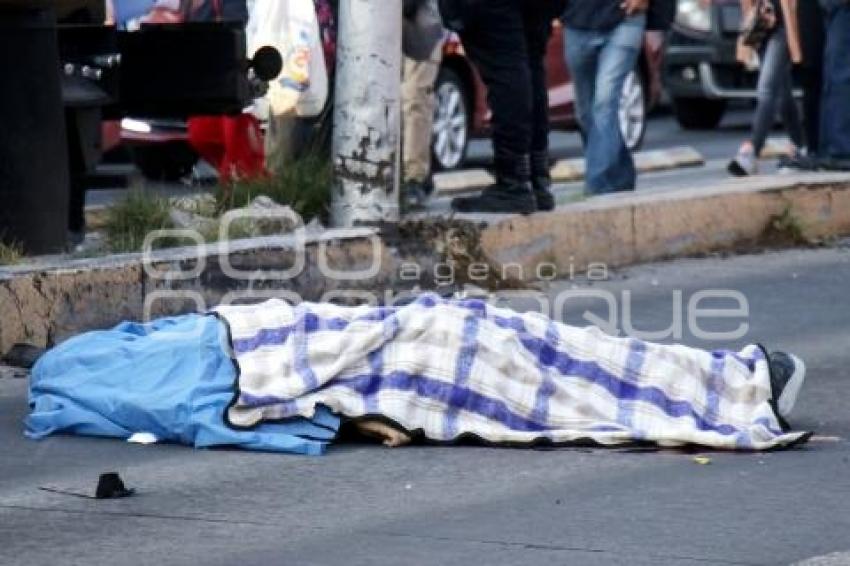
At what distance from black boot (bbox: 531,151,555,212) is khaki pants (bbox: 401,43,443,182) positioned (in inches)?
38.4

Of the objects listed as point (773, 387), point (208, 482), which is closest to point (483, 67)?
point (773, 387)

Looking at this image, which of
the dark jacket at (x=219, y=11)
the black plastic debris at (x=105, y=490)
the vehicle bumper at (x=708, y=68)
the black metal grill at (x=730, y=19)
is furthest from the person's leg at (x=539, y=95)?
the black metal grill at (x=730, y=19)

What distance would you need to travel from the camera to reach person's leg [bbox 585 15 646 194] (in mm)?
10508

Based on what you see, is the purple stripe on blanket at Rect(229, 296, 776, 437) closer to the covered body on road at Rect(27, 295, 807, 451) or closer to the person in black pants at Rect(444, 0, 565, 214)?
the covered body on road at Rect(27, 295, 807, 451)

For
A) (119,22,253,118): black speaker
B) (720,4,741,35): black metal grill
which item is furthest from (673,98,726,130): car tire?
(119,22,253,118): black speaker

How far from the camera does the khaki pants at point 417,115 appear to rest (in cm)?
1034

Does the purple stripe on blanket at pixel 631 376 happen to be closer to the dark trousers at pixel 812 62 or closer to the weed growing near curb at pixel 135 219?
the weed growing near curb at pixel 135 219

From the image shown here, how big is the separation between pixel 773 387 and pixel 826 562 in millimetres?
1505

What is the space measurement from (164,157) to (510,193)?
15.5ft

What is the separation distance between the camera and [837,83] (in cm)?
1094

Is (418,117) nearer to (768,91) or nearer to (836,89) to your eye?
(836,89)

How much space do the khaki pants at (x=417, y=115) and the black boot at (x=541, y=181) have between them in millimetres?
976

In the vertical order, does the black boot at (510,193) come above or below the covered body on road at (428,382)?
below

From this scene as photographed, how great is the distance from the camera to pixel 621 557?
4.83 m
